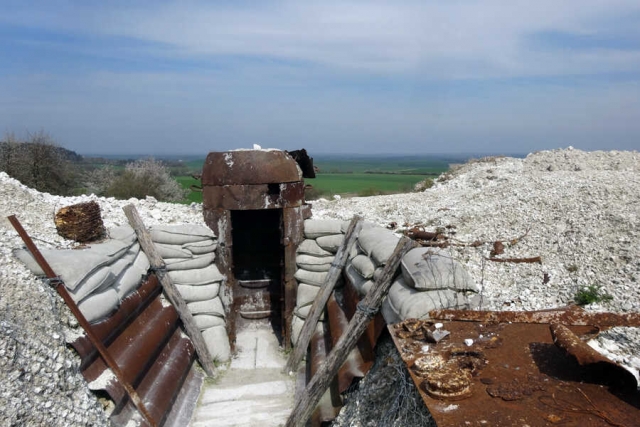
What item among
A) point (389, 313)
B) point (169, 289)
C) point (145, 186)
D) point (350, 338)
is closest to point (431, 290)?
point (389, 313)

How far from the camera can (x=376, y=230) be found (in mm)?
5195

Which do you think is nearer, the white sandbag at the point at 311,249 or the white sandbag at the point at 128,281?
the white sandbag at the point at 128,281

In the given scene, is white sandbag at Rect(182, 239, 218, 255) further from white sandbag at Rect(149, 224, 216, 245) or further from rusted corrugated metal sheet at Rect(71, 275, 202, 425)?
rusted corrugated metal sheet at Rect(71, 275, 202, 425)

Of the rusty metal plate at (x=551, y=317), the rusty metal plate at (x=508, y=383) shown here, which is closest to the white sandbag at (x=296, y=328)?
the rusty metal plate at (x=551, y=317)

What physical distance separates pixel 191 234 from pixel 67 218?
1.36 m

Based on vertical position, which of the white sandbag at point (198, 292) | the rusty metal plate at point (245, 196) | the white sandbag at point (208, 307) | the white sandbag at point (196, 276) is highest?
the rusty metal plate at point (245, 196)

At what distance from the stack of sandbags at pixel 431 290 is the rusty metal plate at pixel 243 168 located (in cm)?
248

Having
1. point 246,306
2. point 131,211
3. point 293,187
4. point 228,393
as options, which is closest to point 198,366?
point 228,393

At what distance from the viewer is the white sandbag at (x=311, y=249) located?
19.4 ft

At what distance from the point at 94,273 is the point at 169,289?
1.41 meters

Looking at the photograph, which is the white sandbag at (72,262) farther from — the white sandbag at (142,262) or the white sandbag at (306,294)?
the white sandbag at (306,294)

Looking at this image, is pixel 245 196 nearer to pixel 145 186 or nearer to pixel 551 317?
pixel 551 317

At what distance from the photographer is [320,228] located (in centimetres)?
593

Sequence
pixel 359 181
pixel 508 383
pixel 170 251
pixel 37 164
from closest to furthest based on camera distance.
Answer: pixel 508 383
pixel 170 251
pixel 37 164
pixel 359 181
